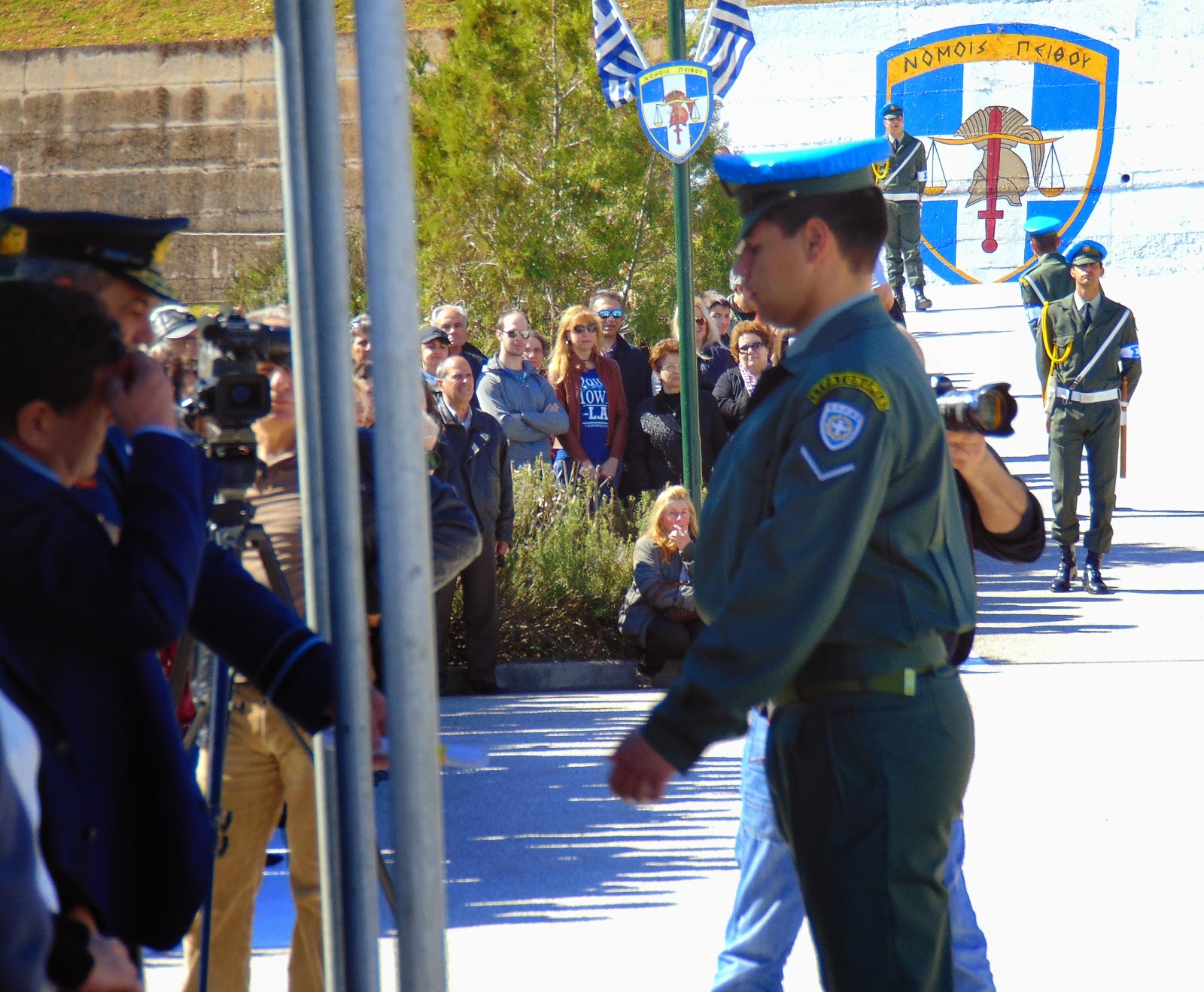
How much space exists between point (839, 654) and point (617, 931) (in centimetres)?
239

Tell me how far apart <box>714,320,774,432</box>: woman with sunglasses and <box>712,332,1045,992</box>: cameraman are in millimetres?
6211

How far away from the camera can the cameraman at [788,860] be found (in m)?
3.36

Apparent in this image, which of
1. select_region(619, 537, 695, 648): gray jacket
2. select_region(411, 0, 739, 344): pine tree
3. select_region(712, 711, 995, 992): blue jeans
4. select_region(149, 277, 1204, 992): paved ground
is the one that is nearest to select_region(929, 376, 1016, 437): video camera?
select_region(712, 711, 995, 992): blue jeans

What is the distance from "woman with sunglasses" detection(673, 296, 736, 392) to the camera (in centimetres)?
1069

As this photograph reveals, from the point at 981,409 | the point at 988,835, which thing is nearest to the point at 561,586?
the point at 988,835

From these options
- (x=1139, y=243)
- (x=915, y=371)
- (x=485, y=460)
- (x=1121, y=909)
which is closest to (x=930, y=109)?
(x=1139, y=243)

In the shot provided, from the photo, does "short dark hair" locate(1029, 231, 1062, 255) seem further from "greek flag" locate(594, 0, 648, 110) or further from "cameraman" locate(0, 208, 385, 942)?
"cameraman" locate(0, 208, 385, 942)

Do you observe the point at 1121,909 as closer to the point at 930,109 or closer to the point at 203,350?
the point at 203,350

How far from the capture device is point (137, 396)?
2.39 metres

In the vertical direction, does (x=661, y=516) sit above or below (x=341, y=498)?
below

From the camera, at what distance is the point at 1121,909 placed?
4941 mm

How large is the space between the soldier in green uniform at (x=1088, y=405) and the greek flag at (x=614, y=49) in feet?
10.7

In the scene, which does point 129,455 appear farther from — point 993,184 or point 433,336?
point 993,184

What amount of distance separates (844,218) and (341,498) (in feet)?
3.97
